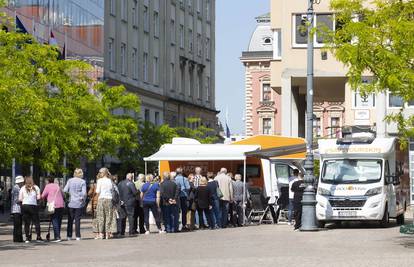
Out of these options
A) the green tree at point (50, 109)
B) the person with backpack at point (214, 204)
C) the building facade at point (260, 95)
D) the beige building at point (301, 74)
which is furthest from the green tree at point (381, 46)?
the building facade at point (260, 95)

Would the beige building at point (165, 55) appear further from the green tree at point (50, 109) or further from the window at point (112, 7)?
the green tree at point (50, 109)

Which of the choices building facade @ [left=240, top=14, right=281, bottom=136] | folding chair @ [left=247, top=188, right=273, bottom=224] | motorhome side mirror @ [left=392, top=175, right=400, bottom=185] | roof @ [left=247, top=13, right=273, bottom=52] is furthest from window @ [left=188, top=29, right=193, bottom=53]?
motorhome side mirror @ [left=392, top=175, right=400, bottom=185]

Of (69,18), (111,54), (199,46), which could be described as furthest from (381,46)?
(199,46)

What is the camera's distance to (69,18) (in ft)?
→ 200

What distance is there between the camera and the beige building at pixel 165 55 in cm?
7112

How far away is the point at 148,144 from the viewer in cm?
6241

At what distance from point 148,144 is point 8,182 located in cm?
901

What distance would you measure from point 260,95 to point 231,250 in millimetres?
95190

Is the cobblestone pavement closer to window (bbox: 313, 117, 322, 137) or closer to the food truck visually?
the food truck

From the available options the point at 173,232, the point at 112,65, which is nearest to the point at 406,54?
the point at 173,232

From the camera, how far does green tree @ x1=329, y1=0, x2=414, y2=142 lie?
23375 mm

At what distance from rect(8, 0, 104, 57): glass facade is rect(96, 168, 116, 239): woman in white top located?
2583 centimetres

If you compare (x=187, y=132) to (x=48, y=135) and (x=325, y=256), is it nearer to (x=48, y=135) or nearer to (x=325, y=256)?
(x=48, y=135)

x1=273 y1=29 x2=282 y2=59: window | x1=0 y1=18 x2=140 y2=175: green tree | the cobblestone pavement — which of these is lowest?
the cobblestone pavement
